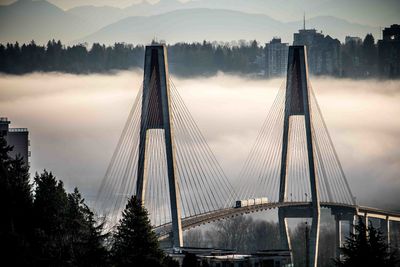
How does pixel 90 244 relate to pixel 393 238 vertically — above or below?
above

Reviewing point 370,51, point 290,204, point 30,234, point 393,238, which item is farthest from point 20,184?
point 370,51

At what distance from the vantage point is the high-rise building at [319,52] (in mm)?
173250

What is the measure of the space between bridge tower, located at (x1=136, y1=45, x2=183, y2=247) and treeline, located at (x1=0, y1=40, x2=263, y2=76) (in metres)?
47.2

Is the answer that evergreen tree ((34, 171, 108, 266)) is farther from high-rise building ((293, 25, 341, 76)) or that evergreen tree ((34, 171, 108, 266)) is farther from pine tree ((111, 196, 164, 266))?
high-rise building ((293, 25, 341, 76))

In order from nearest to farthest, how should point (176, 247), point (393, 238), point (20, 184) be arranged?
1. point (20, 184)
2. point (176, 247)
3. point (393, 238)

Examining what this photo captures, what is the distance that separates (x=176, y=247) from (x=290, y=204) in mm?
22139

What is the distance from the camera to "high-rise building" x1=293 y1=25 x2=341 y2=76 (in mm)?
173250

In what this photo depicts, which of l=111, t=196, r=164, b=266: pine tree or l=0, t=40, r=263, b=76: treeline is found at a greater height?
l=0, t=40, r=263, b=76: treeline

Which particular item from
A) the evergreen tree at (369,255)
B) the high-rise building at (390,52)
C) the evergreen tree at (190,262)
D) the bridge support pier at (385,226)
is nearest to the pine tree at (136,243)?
the evergreen tree at (190,262)

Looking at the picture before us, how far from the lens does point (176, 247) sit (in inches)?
3172

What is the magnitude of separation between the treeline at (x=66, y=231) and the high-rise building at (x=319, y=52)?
108 metres

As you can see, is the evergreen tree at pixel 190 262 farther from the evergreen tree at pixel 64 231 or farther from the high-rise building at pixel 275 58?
the high-rise building at pixel 275 58

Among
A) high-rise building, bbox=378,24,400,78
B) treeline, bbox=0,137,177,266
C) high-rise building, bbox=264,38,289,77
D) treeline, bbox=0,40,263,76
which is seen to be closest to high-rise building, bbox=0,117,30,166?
treeline, bbox=0,40,263,76

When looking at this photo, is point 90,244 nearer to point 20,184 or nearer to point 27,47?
point 20,184
